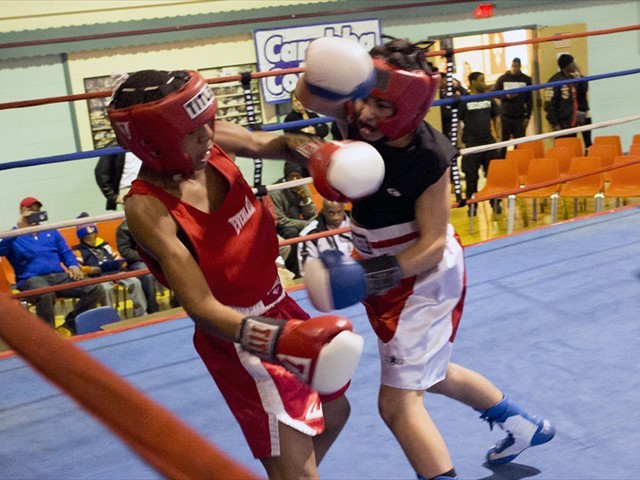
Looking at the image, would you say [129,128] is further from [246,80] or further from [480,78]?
[480,78]

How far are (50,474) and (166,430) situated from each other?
6.10 feet

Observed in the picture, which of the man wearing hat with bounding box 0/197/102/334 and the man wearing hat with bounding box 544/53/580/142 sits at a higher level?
the man wearing hat with bounding box 544/53/580/142

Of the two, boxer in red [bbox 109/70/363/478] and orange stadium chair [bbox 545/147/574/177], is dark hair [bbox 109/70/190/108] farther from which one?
orange stadium chair [bbox 545/147/574/177]

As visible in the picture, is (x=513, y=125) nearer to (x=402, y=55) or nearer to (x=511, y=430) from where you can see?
(x=511, y=430)

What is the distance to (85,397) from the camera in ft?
2.55

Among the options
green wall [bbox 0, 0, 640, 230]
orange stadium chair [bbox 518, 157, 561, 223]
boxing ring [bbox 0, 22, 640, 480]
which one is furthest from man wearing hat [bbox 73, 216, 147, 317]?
orange stadium chair [bbox 518, 157, 561, 223]

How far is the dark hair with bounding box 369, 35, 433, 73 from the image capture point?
1.78 m

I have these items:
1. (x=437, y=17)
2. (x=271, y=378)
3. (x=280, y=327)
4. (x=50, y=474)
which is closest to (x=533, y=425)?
(x=271, y=378)

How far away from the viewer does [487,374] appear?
2734mm

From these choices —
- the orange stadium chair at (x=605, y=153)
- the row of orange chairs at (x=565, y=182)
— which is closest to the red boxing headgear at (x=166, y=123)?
the row of orange chairs at (x=565, y=182)

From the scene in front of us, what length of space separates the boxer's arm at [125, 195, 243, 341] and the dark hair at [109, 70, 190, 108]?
0.17m

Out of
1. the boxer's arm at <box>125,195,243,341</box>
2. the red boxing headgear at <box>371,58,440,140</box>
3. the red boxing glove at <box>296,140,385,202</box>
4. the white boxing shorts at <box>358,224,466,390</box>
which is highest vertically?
the red boxing headgear at <box>371,58,440,140</box>

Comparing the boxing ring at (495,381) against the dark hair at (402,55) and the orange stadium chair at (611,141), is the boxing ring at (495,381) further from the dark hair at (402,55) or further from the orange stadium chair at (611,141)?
the orange stadium chair at (611,141)

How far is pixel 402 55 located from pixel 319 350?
0.76m
